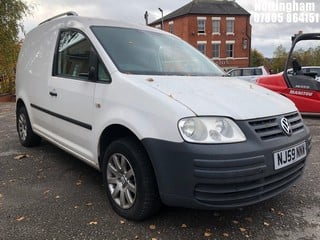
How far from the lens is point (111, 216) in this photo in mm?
3248

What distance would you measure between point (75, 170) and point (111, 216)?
1.48 meters

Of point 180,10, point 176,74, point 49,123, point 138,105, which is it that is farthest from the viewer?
point 180,10

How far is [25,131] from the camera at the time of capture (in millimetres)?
5641

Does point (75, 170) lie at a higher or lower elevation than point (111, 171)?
lower

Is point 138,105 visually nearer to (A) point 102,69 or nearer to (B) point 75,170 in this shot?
(A) point 102,69

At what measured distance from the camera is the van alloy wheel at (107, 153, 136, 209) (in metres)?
3.08

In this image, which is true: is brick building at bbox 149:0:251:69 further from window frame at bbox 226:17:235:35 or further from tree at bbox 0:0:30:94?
tree at bbox 0:0:30:94

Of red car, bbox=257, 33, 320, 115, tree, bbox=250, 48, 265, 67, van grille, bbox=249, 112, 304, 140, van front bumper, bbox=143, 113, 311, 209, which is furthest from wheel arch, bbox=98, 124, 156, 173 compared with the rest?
tree, bbox=250, 48, 265, 67

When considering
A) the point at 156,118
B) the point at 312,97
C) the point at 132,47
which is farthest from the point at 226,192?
the point at 312,97

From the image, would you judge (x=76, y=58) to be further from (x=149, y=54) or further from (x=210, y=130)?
(x=210, y=130)

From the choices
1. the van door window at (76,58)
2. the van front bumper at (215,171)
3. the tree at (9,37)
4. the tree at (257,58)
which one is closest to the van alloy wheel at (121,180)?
the van front bumper at (215,171)

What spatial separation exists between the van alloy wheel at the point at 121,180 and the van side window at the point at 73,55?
3.11 feet

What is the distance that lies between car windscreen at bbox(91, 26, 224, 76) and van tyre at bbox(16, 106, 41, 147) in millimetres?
2359

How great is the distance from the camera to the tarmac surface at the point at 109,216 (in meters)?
2.94
